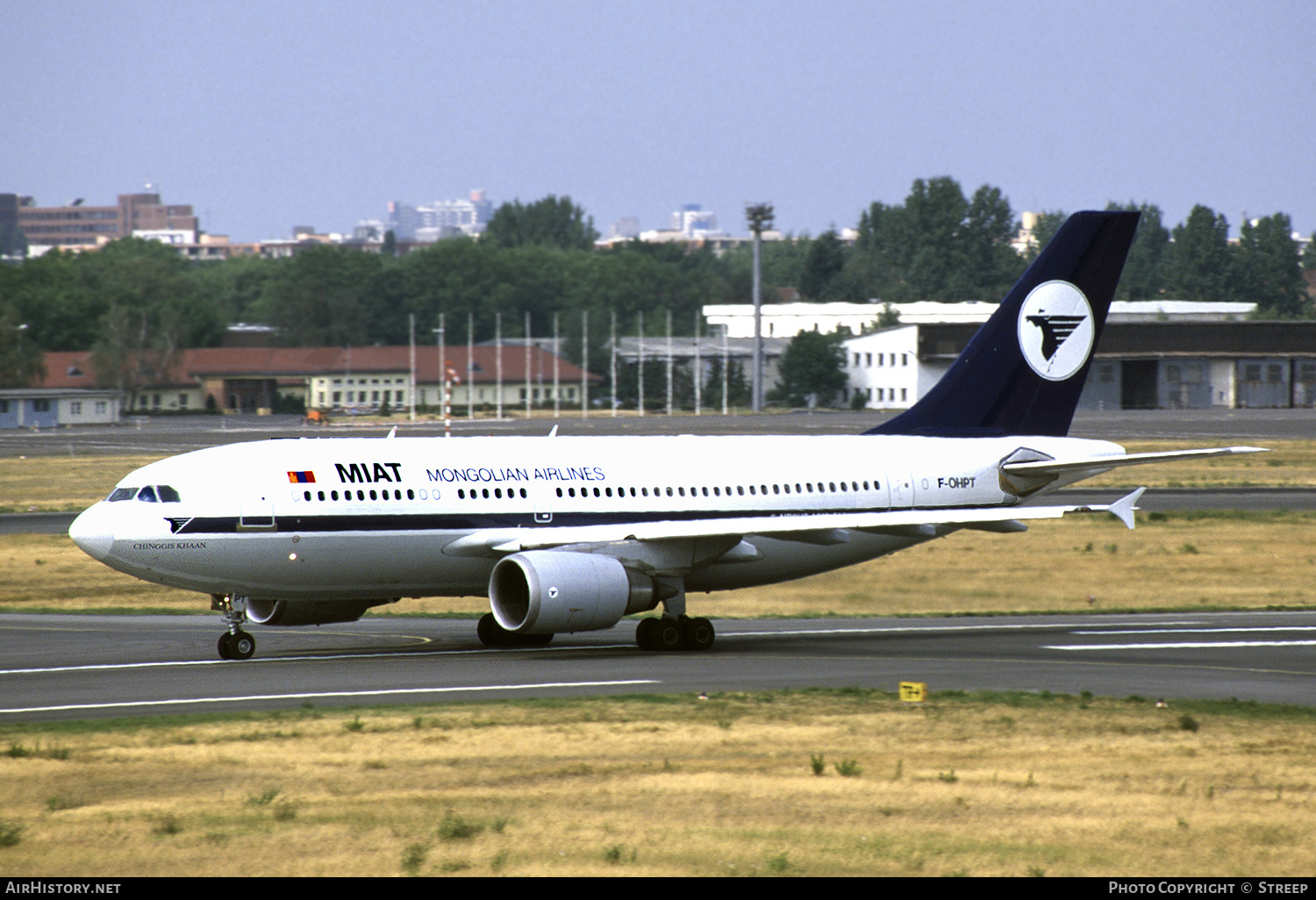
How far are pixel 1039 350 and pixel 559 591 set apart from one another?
1529 centimetres

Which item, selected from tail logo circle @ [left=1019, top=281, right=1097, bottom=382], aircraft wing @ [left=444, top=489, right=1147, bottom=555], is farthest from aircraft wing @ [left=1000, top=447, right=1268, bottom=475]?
aircraft wing @ [left=444, top=489, right=1147, bottom=555]

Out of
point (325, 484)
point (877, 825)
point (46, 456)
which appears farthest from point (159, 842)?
point (46, 456)

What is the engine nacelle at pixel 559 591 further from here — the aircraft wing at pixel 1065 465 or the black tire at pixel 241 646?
the aircraft wing at pixel 1065 465

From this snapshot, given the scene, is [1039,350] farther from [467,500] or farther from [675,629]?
[467,500]

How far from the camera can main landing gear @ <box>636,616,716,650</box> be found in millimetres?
33531

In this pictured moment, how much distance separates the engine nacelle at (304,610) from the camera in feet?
109

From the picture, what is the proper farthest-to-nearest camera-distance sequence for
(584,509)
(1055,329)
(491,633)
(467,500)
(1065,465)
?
(1055,329) → (1065,465) → (491,633) → (584,509) → (467,500)

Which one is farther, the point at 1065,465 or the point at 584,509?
the point at 1065,465

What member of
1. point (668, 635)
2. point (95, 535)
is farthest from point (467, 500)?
point (95, 535)

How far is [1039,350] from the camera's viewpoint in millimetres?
40344

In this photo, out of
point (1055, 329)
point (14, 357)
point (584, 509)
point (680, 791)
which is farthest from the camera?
point (14, 357)

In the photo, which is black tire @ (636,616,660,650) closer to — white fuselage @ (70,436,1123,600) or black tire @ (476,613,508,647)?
white fuselage @ (70,436,1123,600)

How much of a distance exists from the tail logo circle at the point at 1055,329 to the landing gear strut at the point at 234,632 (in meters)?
19.5
